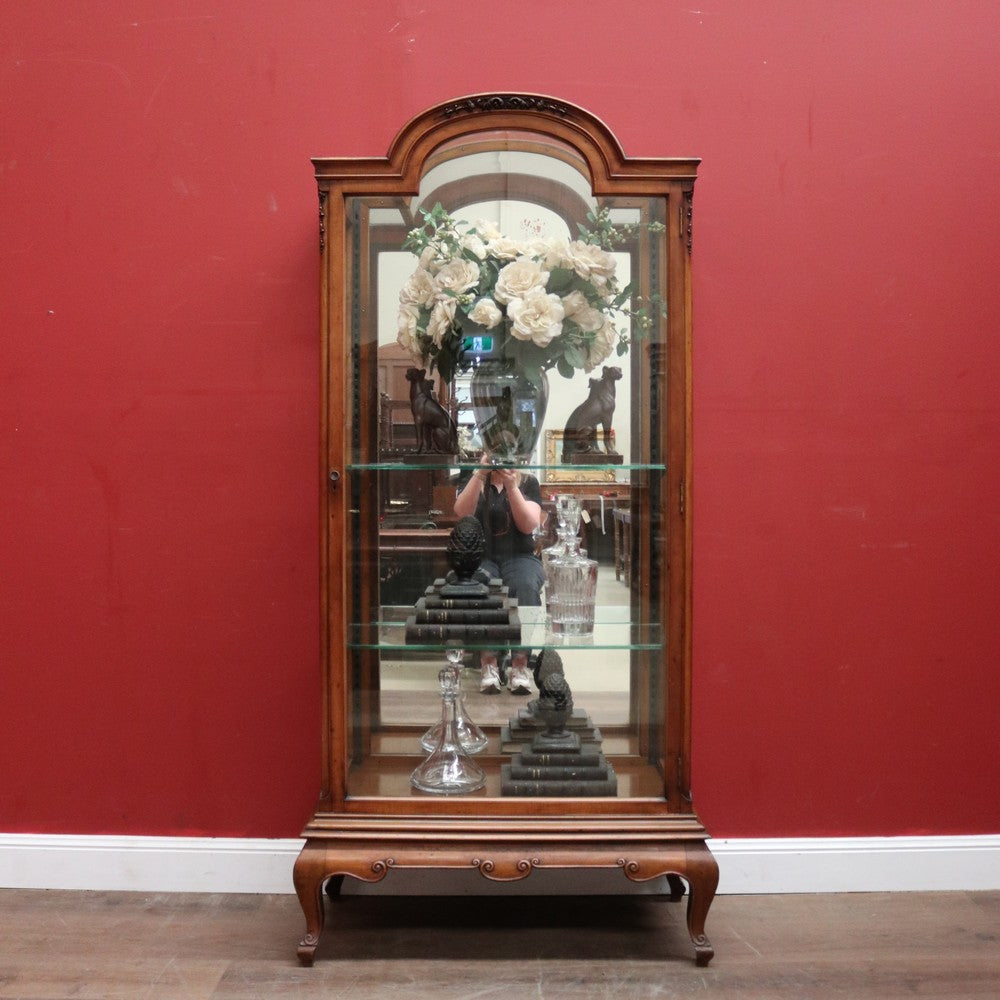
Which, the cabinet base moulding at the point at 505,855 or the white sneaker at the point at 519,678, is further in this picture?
the white sneaker at the point at 519,678

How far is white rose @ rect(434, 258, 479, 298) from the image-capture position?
2.00 m

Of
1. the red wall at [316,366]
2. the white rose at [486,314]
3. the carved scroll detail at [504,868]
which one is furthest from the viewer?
the red wall at [316,366]

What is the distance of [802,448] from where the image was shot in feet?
7.57

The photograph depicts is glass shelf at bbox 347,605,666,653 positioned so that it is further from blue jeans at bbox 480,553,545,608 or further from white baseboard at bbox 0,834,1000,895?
white baseboard at bbox 0,834,1000,895

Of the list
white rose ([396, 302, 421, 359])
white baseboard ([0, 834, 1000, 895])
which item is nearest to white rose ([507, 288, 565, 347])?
white rose ([396, 302, 421, 359])

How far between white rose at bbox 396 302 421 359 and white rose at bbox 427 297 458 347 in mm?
34

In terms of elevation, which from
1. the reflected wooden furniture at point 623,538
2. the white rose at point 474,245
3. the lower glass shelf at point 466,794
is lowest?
the lower glass shelf at point 466,794

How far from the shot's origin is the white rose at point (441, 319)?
78.8 inches

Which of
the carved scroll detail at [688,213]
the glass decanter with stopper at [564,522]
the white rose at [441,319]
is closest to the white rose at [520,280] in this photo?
the white rose at [441,319]

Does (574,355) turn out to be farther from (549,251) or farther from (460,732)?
(460,732)

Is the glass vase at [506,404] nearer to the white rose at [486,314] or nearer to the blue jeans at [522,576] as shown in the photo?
the white rose at [486,314]

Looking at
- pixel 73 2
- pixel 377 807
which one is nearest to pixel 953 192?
pixel 377 807

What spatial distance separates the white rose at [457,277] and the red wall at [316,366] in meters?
0.46

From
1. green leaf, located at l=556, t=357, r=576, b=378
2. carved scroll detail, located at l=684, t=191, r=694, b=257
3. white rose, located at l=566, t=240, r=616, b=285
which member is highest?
carved scroll detail, located at l=684, t=191, r=694, b=257
